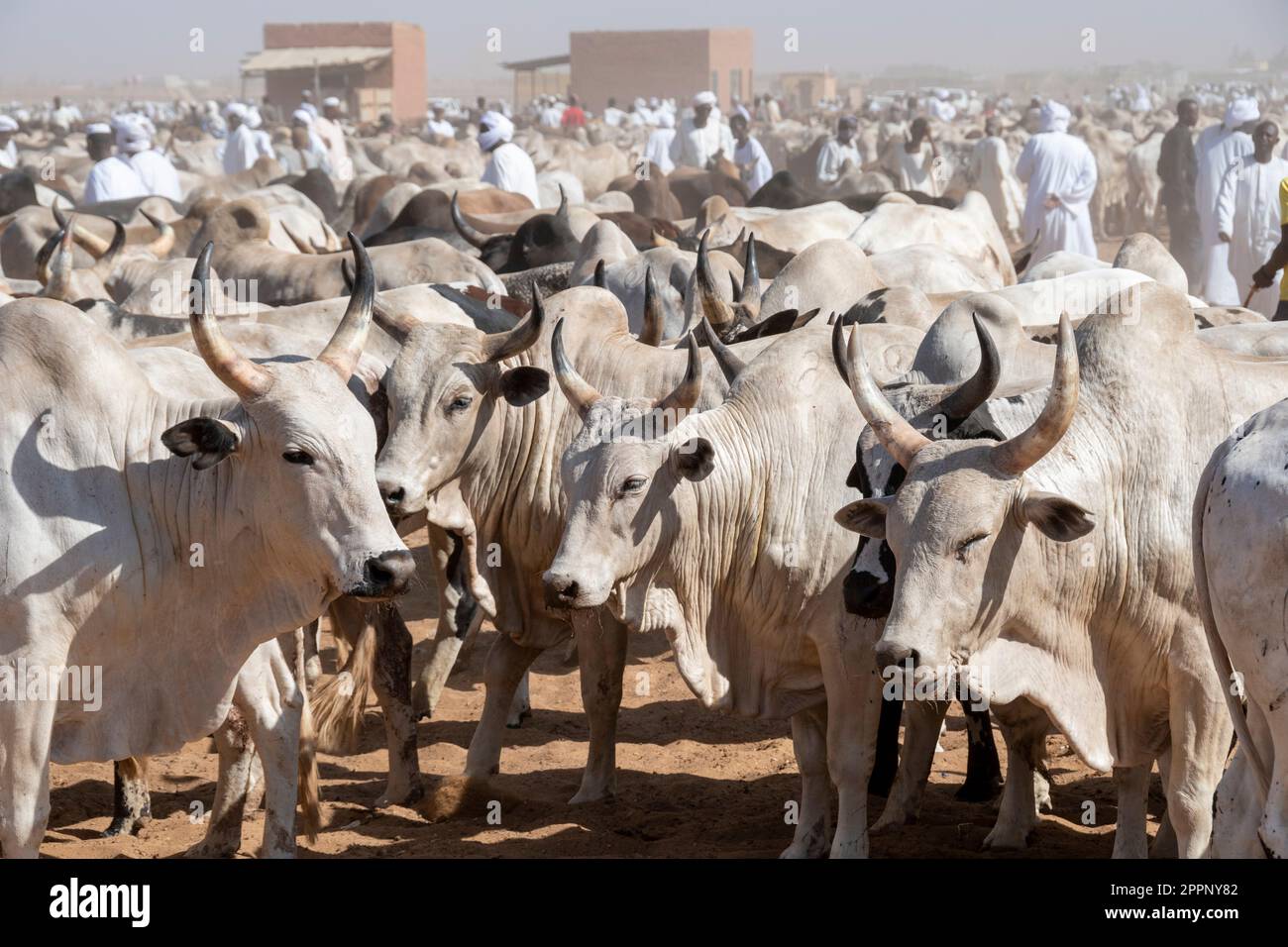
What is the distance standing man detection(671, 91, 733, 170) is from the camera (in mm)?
22078

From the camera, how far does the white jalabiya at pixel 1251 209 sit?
1280cm

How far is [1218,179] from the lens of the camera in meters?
13.8

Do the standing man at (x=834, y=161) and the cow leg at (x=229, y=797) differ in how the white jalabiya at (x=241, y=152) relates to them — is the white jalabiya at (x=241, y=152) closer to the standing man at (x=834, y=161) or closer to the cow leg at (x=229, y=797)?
the standing man at (x=834, y=161)

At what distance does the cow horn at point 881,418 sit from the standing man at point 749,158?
54.3 feet

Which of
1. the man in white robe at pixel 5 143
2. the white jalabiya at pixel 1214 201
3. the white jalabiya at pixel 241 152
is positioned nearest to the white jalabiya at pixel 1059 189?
the white jalabiya at pixel 1214 201

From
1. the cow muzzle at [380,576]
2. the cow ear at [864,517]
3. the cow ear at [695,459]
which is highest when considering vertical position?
the cow ear at [695,459]

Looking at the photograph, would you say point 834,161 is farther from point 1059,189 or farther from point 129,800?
point 129,800

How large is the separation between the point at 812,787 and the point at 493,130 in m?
12.0

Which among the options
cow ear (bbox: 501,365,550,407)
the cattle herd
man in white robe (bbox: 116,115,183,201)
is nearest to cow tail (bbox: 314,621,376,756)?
the cattle herd

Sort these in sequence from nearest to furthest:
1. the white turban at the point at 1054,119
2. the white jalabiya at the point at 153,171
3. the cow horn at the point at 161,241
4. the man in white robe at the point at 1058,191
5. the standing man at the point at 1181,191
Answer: the cow horn at the point at 161,241
the man in white robe at the point at 1058,191
the white turban at the point at 1054,119
the white jalabiya at the point at 153,171
the standing man at the point at 1181,191
